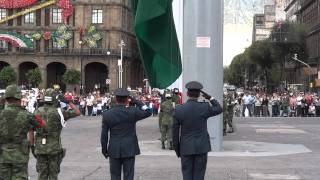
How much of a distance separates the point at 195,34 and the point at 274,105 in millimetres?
26013

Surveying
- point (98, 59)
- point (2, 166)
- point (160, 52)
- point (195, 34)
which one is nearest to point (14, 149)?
point (2, 166)

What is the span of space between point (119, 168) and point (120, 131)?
57cm

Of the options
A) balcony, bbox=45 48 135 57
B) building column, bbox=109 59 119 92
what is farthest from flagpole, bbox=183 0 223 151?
building column, bbox=109 59 119 92

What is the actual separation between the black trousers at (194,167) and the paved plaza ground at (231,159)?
3.27 metres

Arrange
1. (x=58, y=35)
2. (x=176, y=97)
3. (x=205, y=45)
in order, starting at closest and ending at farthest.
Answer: (x=205, y=45)
(x=176, y=97)
(x=58, y=35)

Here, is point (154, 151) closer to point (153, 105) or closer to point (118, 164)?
point (118, 164)

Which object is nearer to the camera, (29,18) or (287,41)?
(29,18)

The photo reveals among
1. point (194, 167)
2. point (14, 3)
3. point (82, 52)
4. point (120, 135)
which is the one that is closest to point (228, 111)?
point (194, 167)

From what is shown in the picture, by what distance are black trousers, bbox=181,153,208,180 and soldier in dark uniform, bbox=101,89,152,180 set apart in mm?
764

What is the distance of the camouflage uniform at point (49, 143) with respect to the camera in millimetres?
10445

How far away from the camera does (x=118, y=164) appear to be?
9.80 meters

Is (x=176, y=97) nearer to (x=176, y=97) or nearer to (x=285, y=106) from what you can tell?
(x=176, y=97)

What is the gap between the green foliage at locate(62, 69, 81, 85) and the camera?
8622cm

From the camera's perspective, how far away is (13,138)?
9.14 meters
